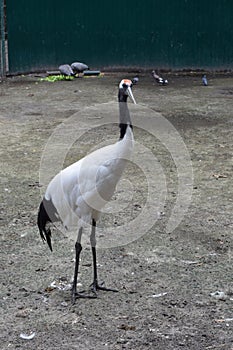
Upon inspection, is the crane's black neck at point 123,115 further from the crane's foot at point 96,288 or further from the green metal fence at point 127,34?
the green metal fence at point 127,34

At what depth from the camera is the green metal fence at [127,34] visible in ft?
51.2

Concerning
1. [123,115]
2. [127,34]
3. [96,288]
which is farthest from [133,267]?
[127,34]

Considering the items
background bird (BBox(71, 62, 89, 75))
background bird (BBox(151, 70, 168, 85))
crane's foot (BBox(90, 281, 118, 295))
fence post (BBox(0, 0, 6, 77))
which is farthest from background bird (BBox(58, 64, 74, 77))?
crane's foot (BBox(90, 281, 118, 295))

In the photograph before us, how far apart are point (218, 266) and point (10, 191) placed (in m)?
2.89

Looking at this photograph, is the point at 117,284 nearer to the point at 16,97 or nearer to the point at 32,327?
the point at 32,327

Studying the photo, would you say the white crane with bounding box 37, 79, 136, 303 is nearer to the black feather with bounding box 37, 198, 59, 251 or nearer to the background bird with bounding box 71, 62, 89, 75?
the black feather with bounding box 37, 198, 59, 251

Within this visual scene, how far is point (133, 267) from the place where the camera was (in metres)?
5.61

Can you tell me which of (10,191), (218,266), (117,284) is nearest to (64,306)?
(117,284)

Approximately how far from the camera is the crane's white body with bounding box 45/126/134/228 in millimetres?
4820

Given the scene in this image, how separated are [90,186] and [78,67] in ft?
35.3

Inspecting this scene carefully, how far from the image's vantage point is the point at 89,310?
195 inches

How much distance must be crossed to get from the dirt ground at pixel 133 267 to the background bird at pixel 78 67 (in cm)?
565

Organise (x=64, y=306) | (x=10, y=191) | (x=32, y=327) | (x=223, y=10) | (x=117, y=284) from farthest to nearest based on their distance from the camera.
Answer: (x=223, y=10) < (x=10, y=191) < (x=117, y=284) < (x=64, y=306) < (x=32, y=327)

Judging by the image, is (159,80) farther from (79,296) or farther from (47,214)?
(79,296)
